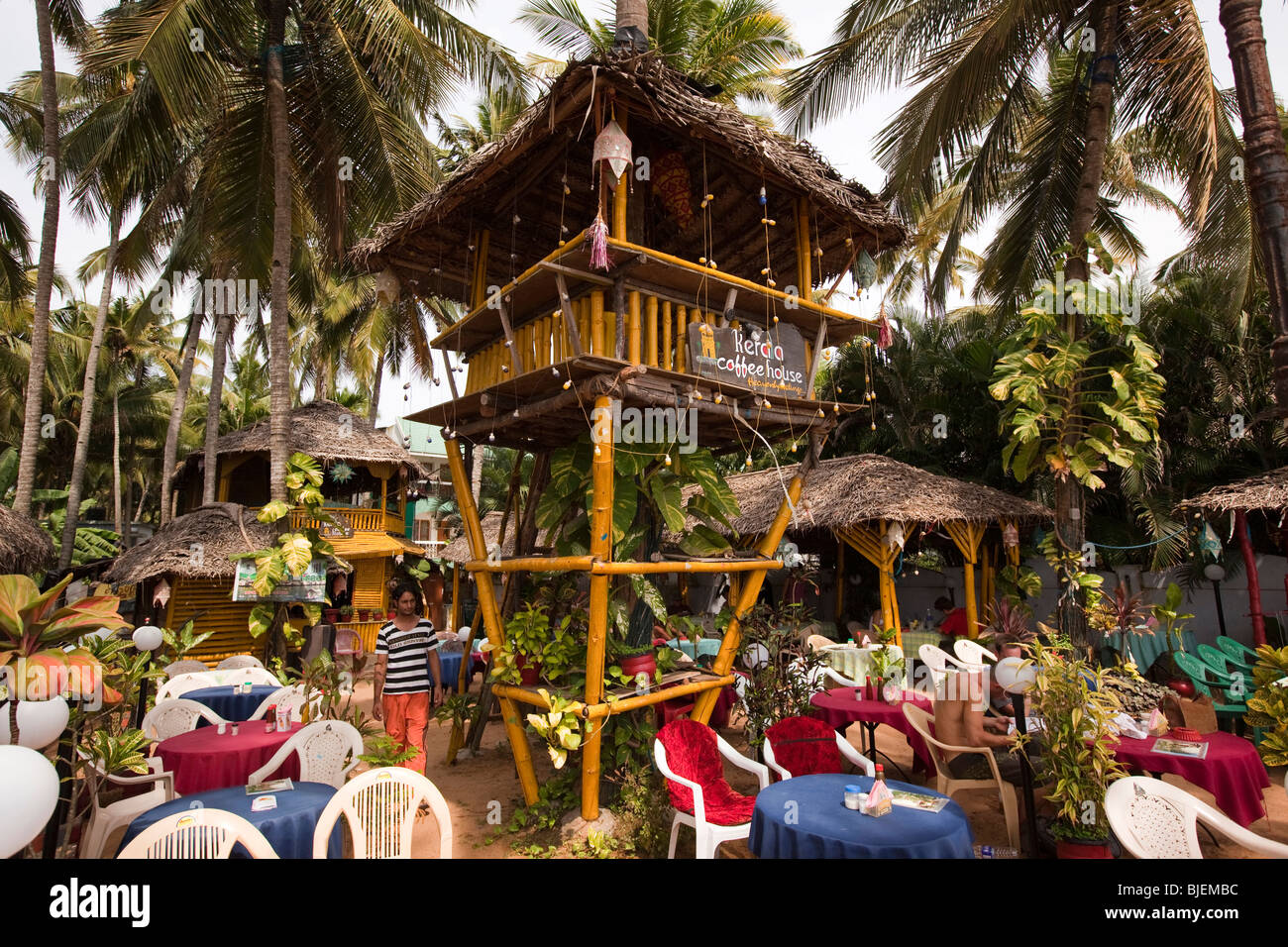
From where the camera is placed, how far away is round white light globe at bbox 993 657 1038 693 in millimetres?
4277

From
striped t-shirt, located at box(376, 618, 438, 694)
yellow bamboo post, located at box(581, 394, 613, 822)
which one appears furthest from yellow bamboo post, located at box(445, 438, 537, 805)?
yellow bamboo post, located at box(581, 394, 613, 822)

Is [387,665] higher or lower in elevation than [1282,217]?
lower

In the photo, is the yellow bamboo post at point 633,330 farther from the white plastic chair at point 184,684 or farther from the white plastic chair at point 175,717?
the white plastic chair at point 184,684

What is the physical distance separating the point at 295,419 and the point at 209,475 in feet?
7.87

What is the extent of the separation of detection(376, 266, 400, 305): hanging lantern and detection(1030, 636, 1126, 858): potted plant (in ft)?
22.1

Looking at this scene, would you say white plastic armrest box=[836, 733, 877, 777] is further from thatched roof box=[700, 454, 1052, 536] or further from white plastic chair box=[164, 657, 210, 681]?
white plastic chair box=[164, 657, 210, 681]

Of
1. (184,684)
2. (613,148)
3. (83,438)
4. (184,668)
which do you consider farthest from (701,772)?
(83,438)

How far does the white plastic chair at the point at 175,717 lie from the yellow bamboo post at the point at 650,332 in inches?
179

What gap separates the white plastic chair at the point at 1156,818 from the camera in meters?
3.27

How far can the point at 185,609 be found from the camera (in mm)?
13438

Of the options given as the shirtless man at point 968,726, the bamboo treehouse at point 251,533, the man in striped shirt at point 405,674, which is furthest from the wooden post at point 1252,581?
the bamboo treehouse at point 251,533

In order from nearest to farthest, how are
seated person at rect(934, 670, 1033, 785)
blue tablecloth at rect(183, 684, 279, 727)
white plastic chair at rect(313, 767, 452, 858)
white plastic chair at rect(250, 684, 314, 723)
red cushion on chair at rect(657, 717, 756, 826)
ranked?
white plastic chair at rect(313, 767, 452, 858) → red cushion on chair at rect(657, 717, 756, 826) → seated person at rect(934, 670, 1033, 785) → white plastic chair at rect(250, 684, 314, 723) → blue tablecloth at rect(183, 684, 279, 727)

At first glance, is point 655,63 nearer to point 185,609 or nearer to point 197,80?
point 197,80
